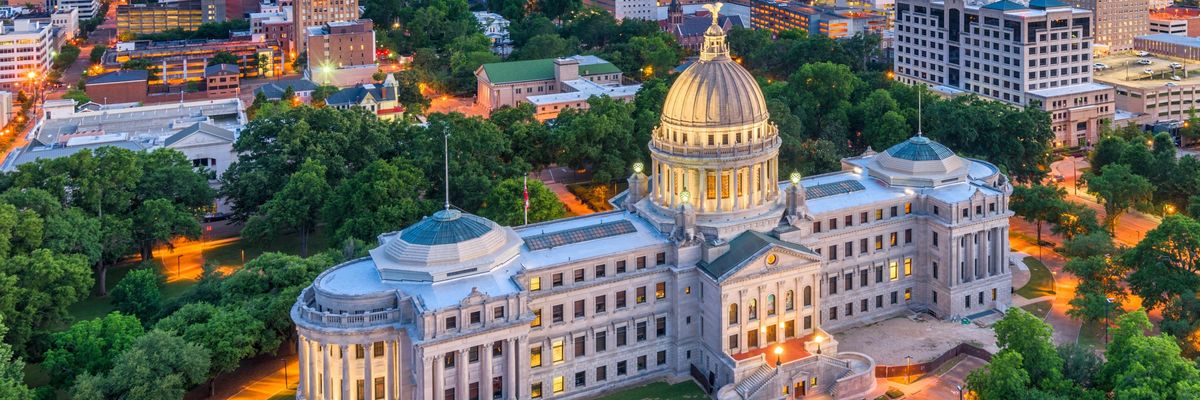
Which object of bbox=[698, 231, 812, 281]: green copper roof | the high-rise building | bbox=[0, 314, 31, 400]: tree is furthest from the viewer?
the high-rise building

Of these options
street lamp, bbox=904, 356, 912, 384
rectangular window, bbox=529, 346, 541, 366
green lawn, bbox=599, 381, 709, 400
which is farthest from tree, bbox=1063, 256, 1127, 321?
rectangular window, bbox=529, 346, 541, 366

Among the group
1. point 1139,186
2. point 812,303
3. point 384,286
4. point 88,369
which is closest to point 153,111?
point 88,369

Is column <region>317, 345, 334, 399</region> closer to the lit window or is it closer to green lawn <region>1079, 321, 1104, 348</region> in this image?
the lit window

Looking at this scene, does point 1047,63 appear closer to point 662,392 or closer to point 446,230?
point 662,392

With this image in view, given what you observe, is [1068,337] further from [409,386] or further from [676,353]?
[409,386]

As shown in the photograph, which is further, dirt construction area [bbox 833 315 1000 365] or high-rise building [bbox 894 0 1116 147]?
high-rise building [bbox 894 0 1116 147]

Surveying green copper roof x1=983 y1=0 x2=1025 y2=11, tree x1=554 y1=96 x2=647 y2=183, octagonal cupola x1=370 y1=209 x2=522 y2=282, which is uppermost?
green copper roof x1=983 y1=0 x2=1025 y2=11

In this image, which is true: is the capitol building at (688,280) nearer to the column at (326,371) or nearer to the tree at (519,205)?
the column at (326,371)
